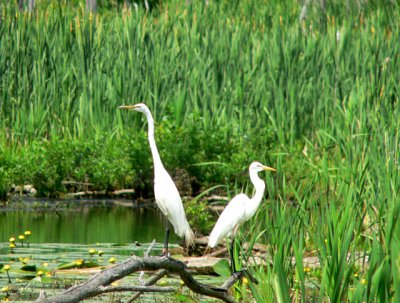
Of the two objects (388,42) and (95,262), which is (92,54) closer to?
(388,42)

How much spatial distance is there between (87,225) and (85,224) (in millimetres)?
60

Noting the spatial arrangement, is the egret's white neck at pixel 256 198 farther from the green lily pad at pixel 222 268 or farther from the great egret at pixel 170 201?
the green lily pad at pixel 222 268

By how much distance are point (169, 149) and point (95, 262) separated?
4.40 meters

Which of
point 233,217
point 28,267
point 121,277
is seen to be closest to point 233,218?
point 233,217

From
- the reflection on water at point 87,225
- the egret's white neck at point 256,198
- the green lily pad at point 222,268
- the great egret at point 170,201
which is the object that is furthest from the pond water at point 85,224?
the great egret at point 170,201

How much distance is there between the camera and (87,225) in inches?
434

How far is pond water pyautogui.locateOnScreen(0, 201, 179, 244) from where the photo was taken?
1016cm

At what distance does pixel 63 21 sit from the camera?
46.2 ft

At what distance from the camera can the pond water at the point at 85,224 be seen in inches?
400

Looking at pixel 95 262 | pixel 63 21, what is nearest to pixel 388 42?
pixel 63 21

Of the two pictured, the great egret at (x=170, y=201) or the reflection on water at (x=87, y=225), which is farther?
the reflection on water at (x=87, y=225)

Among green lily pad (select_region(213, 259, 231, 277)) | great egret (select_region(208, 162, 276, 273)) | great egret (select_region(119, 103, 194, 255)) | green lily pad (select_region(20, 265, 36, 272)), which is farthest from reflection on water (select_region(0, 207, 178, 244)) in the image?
great egret (select_region(208, 162, 276, 273))

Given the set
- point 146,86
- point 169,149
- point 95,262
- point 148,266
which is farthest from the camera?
point 146,86

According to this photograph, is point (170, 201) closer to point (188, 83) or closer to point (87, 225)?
point (87, 225)
